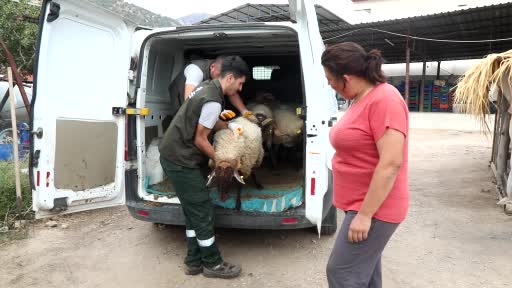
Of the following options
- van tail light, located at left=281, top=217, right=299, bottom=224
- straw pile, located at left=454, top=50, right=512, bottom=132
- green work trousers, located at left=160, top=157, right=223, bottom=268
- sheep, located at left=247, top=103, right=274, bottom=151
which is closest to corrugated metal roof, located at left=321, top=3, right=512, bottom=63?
straw pile, located at left=454, top=50, right=512, bottom=132

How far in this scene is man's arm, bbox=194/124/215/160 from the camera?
10.8 ft

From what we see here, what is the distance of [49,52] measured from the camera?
348cm

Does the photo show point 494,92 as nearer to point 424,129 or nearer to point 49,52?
point 49,52

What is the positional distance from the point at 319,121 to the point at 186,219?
1454mm

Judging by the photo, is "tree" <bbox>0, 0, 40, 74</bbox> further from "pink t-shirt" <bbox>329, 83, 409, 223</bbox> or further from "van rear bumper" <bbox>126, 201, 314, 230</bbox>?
"pink t-shirt" <bbox>329, 83, 409, 223</bbox>

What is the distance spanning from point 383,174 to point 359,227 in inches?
11.7

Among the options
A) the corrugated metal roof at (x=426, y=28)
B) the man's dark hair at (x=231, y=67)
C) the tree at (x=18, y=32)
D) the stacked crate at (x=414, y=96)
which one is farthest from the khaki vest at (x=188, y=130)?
the stacked crate at (x=414, y=96)

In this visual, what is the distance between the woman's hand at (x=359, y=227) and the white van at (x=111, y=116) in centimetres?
145

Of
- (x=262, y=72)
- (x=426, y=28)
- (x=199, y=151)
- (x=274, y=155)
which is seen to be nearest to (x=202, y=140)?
(x=199, y=151)

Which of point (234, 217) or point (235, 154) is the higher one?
point (235, 154)

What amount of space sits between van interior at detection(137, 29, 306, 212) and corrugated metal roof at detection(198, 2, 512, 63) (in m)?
8.01

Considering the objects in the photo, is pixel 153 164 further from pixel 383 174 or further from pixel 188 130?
pixel 383 174

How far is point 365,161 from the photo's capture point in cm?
200

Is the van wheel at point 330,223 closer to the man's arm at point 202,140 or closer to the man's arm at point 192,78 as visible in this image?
the man's arm at point 202,140
